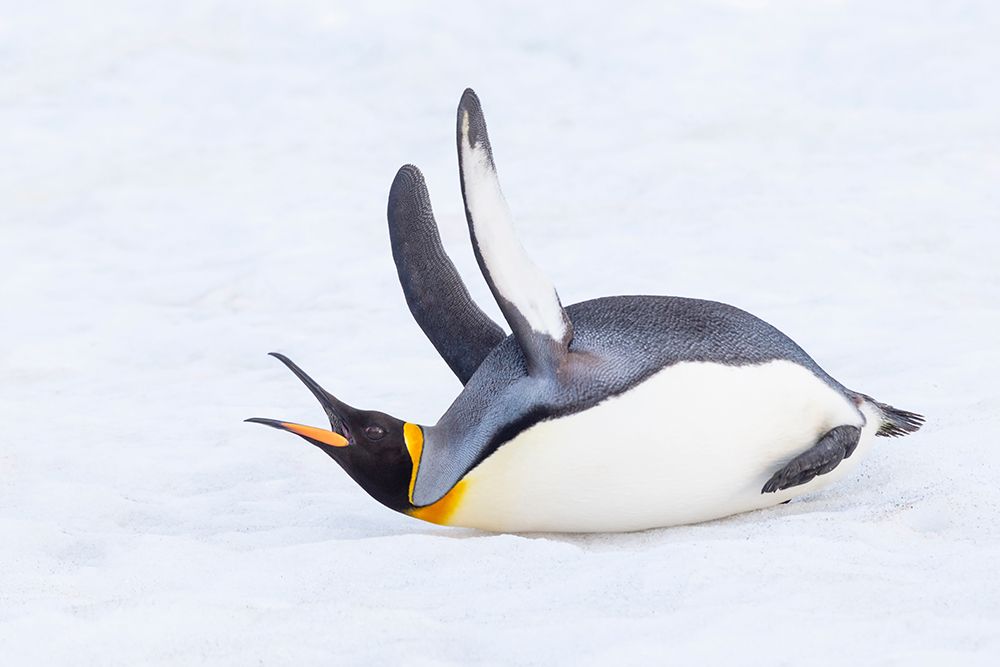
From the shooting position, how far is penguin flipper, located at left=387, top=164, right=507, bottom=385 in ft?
10.0

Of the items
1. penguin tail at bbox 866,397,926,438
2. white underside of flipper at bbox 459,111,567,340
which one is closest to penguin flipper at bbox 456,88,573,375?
white underside of flipper at bbox 459,111,567,340

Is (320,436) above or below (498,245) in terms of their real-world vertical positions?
below

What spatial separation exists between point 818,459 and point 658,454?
334mm

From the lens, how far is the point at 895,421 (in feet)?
9.61

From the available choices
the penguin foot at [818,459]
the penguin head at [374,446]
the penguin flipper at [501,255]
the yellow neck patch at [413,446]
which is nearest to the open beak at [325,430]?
the penguin head at [374,446]

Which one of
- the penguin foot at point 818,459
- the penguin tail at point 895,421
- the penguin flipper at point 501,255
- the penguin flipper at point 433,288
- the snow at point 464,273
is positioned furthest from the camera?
the penguin flipper at point 433,288

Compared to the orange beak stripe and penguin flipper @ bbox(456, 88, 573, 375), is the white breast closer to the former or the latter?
penguin flipper @ bbox(456, 88, 573, 375)

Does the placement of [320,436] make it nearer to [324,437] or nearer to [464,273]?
[324,437]

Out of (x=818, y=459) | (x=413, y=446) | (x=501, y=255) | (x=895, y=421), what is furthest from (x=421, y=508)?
(x=895, y=421)

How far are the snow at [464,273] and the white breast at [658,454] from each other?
0.08 m

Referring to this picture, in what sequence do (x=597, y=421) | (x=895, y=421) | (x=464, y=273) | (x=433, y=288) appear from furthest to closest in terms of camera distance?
1. (x=464, y=273)
2. (x=433, y=288)
3. (x=895, y=421)
4. (x=597, y=421)

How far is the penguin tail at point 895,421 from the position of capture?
115 inches

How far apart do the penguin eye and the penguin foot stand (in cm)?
74

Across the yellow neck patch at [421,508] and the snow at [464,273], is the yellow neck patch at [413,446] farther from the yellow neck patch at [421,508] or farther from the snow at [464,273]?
the snow at [464,273]
